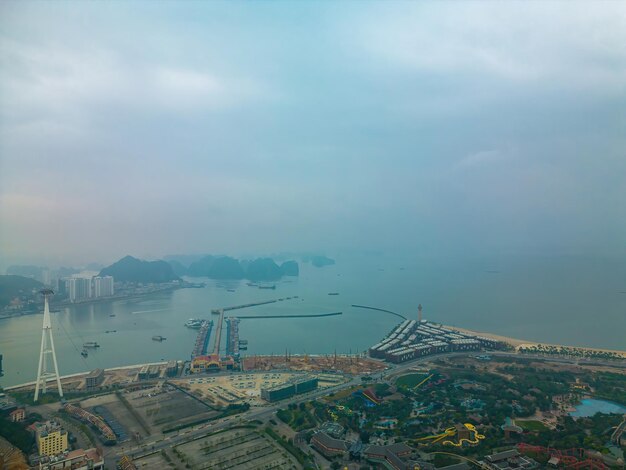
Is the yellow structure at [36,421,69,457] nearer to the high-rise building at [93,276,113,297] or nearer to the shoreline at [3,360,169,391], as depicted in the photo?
the shoreline at [3,360,169,391]

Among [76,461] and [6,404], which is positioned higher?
[76,461]

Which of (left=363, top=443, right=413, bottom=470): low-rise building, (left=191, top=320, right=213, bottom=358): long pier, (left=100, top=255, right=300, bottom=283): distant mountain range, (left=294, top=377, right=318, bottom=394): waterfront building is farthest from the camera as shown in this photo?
(left=100, top=255, right=300, bottom=283): distant mountain range

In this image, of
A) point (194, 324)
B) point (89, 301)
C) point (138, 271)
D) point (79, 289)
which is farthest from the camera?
point (138, 271)

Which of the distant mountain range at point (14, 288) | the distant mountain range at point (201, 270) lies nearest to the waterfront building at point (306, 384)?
the distant mountain range at point (14, 288)

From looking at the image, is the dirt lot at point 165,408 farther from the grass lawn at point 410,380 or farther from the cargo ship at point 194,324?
the cargo ship at point 194,324

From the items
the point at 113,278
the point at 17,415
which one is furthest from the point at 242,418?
the point at 113,278

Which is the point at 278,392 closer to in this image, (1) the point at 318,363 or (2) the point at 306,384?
(2) the point at 306,384

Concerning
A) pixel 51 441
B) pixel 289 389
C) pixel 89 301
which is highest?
pixel 89 301

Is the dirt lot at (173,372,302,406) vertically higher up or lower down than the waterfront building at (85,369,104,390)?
lower down

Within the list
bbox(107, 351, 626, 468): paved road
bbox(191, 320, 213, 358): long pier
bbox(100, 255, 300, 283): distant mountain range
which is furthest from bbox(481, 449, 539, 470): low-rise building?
bbox(100, 255, 300, 283): distant mountain range
